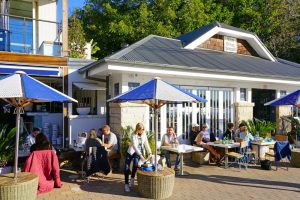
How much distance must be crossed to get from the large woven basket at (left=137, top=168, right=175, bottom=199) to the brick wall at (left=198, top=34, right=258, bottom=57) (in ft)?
29.5

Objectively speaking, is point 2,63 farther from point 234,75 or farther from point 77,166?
point 234,75

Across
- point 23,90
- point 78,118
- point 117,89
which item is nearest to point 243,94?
point 117,89

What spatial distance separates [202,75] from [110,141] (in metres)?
4.00

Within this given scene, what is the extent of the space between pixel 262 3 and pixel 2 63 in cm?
2327

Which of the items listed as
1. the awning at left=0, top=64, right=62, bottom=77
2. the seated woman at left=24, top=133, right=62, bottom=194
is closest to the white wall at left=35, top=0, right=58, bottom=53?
the awning at left=0, top=64, right=62, bottom=77

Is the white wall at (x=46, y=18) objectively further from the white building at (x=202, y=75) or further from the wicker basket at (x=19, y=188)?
the wicker basket at (x=19, y=188)

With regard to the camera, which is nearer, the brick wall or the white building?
the white building

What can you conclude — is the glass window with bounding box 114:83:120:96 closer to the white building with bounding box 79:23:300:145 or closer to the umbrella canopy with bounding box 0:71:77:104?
the white building with bounding box 79:23:300:145

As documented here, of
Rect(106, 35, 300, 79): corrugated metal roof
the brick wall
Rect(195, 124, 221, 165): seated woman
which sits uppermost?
the brick wall

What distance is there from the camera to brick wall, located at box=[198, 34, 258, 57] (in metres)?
14.6

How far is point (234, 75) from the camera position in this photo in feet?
37.4

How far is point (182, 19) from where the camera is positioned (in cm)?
2505

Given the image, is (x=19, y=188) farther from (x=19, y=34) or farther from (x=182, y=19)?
(x=182, y=19)

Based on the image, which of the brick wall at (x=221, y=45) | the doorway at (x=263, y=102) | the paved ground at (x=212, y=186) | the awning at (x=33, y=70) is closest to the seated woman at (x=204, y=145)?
the paved ground at (x=212, y=186)
